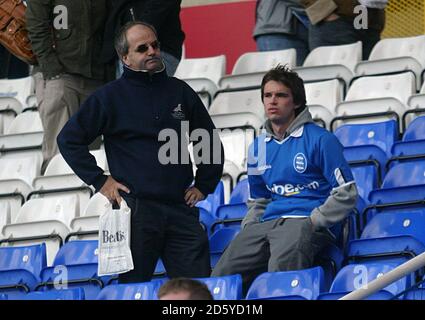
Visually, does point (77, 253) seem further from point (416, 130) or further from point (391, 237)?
point (416, 130)

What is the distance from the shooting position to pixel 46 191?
360 inches

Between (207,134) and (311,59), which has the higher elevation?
(311,59)

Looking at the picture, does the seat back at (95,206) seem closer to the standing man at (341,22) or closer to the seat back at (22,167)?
the seat back at (22,167)

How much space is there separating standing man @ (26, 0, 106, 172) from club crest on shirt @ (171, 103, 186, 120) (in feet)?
7.98

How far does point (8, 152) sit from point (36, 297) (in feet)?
10.3

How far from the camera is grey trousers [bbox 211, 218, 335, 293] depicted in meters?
6.87

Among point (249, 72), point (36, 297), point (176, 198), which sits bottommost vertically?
point (36, 297)

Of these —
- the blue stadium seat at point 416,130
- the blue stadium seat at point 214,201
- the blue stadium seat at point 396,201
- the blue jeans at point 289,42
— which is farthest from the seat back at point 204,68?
the blue stadium seat at point 396,201

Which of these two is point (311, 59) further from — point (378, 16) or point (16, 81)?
point (16, 81)

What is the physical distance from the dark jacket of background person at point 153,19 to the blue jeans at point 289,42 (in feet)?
5.09

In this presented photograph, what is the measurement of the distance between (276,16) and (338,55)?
0.61 meters

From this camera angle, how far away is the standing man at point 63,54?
950 cm

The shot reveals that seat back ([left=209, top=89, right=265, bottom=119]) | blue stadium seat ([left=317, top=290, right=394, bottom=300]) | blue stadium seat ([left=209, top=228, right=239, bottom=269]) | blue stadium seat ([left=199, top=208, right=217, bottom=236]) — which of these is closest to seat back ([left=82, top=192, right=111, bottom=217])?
blue stadium seat ([left=199, top=208, right=217, bottom=236])
